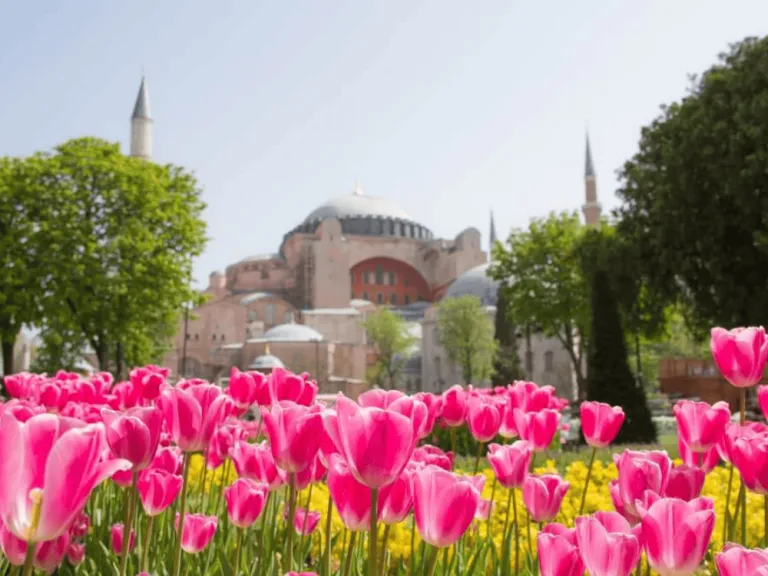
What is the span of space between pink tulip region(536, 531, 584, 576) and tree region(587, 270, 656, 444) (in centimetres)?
1325

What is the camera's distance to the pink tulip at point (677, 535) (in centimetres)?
127

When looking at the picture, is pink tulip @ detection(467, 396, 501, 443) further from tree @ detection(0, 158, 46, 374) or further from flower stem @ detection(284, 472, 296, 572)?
tree @ detection(0, 158, 46, 374)

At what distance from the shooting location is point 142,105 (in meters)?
51.7

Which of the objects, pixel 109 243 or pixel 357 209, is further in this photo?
pixel 357 209

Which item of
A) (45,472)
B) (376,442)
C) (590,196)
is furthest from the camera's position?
(590,196)

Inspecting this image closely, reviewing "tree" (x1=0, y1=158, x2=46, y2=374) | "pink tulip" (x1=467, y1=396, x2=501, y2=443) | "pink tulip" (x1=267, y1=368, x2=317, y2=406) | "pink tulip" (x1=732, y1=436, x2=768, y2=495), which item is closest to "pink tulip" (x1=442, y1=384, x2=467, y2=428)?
"pink tulip" (x1=467, y1=396, x2=501, y2=443)

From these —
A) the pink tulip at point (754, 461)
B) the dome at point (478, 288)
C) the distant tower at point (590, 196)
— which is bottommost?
the pink tulip at point (754, 461)

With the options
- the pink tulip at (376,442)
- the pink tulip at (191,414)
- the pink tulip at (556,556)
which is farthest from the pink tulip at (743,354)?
the pink tulip at (191,414)

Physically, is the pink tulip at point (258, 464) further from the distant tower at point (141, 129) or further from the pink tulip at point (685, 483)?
the distant tower at point (141, 129)

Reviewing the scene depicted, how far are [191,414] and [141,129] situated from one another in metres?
52.4

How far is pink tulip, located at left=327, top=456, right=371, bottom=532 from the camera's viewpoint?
154 centimetres

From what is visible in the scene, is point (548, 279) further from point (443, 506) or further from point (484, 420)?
point (443, 506)

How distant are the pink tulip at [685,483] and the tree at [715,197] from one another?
15.8m

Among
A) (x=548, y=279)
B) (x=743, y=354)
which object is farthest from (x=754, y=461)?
(x=548, y=279)
